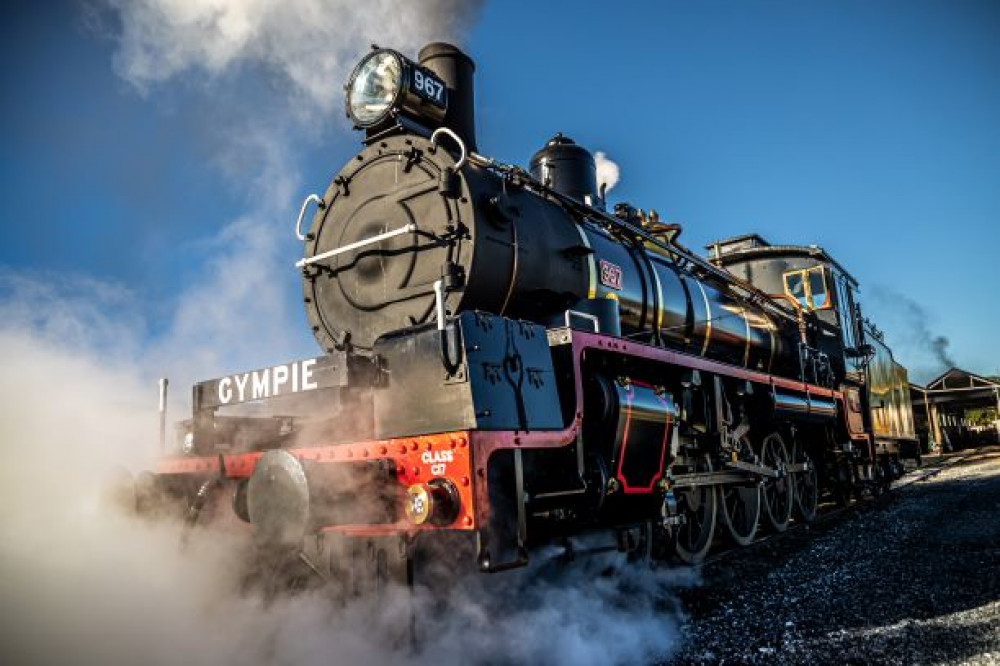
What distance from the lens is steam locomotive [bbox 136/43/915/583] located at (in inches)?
118

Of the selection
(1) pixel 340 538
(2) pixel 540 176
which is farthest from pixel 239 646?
(2) pixel 540 176

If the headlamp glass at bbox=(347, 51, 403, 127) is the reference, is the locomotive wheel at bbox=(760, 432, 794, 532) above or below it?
below

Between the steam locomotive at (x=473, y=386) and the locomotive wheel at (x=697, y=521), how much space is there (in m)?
0.02

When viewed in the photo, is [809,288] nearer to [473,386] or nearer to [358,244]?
[358,244]

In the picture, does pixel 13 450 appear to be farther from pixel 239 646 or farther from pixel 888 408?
pixel 888 408

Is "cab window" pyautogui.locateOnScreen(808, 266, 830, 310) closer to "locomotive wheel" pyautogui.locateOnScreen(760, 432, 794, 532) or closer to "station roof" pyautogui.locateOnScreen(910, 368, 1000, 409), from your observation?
"locomotive wheel" pyautogui.locateOnScreen(760, 432, 794, 532)

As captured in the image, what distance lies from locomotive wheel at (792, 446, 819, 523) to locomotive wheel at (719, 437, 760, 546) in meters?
1.44

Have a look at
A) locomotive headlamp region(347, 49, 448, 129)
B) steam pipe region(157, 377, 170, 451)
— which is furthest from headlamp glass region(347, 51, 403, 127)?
steam pipe region(157, 377, 170, 451)

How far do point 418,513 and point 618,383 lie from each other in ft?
5.29

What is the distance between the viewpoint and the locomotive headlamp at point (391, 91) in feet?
14.0

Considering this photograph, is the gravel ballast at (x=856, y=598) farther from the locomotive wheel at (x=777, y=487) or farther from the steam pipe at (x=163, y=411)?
the steam pipe at (x=163, y=411)

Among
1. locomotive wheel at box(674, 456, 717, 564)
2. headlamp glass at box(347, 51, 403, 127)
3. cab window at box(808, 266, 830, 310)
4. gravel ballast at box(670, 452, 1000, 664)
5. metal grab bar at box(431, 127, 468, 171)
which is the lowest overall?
gravel ballast at box(670, 452, 1000, 664)

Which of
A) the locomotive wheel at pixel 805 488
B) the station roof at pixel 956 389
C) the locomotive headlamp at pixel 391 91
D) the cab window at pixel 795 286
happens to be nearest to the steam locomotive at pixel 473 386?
the locomotive headlamp at pixel 391 91

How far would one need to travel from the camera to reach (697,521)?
17.5 ft
